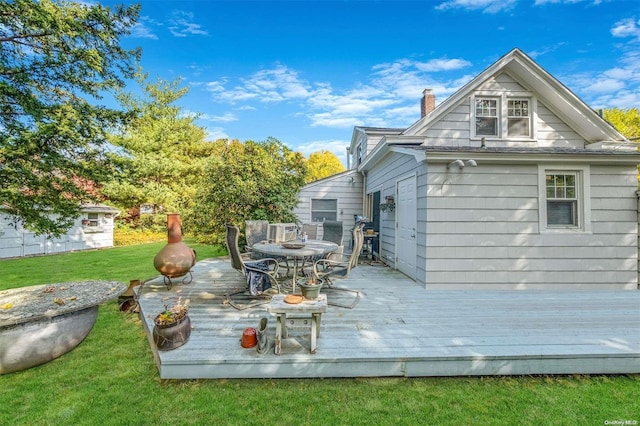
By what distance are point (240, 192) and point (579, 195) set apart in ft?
25.4

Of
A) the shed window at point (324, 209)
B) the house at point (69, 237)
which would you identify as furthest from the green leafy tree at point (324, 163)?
the house at point (69, 237)

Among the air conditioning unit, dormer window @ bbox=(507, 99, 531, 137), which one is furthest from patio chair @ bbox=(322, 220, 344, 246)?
dormer window @ bbox=(507, 99, 531, 137)

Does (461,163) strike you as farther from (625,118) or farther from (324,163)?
(324,163)

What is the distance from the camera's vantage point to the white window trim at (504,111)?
6.55m

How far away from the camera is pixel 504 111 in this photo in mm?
6602

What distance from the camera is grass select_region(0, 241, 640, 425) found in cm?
208

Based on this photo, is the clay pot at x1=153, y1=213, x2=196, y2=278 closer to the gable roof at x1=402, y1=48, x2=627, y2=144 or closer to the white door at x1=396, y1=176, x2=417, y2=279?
the white door at x1=396, y1=176, x2=417, y2=279

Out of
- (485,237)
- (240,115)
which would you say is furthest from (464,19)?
(240,115)

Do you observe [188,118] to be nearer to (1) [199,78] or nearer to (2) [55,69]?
(1) [199,78]

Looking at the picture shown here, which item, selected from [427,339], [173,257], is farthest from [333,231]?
[427,339]

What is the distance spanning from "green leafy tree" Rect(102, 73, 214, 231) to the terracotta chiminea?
11343 mm

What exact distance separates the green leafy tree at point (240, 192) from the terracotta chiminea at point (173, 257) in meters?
3.00

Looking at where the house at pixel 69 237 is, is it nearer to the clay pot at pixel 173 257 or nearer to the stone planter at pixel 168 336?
the clay pot at pixel 173 257

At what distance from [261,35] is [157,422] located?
11794mm
